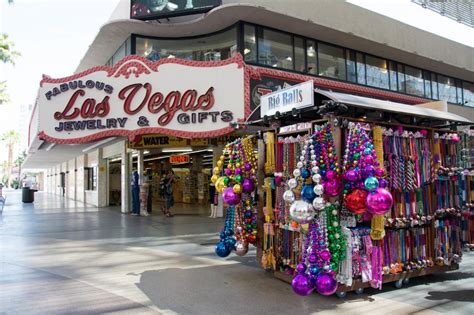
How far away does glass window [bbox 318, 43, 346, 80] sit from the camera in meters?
14.3

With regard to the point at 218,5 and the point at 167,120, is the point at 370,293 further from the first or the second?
the point at 218,5

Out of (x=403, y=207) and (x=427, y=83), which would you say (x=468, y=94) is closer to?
(x=427, y=83)

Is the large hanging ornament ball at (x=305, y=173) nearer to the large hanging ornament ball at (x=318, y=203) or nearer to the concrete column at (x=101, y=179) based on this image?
the large hanging ornament ball at (x=318, y=203)

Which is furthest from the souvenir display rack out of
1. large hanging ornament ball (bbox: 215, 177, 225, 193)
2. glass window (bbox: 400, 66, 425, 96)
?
glass window (bbox: 400, 66, 425, 96)

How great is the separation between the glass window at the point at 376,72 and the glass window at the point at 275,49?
4197 millimetres

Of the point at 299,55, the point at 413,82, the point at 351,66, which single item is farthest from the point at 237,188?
the point at 413,82

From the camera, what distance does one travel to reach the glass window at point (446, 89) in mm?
18953

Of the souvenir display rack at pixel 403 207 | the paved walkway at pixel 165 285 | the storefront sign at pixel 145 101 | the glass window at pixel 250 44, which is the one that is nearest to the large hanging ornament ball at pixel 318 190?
the souvenir display rack at pixel 403 207

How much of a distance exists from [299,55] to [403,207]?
9.47m

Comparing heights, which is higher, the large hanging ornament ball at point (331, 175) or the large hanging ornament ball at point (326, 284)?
the large hanging ornament ball at point (331, 175)

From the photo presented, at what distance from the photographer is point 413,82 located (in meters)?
17.5

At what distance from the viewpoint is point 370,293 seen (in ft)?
16.2

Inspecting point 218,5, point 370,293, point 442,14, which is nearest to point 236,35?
point 218,5

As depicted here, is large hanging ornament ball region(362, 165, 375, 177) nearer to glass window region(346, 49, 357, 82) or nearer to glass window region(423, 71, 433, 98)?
glass window region(346, 49, 357, 82)
